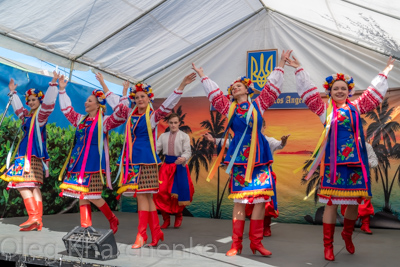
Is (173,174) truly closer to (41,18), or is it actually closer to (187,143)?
(187,143)

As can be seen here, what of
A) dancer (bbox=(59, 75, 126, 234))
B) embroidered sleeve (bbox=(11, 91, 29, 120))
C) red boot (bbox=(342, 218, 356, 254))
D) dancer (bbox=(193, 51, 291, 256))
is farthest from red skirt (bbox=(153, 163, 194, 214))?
red boot (bbox=(342, 218, 356, 254))

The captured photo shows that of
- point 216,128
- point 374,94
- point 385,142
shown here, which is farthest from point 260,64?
Result: point 374,94

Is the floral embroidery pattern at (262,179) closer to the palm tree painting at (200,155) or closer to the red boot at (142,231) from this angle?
the red boot at (142,231)

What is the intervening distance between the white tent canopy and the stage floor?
208 centimetres

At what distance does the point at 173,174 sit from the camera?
5.37 m

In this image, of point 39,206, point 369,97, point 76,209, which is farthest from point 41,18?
point 369,97

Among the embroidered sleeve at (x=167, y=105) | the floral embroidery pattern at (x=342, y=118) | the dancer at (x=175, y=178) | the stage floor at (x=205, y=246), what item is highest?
the embroidered sleeve at (x=167, y=105)

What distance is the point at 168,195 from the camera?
5.44 m

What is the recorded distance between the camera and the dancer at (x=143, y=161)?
12.2 feet

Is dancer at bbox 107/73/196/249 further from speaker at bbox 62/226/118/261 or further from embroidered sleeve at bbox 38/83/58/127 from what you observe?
embroidered sleeve at bbox 38/83/58/127

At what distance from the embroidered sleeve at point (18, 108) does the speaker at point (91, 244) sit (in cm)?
209

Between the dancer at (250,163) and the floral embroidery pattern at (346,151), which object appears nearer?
the floral embroidery pattern at (346,151)

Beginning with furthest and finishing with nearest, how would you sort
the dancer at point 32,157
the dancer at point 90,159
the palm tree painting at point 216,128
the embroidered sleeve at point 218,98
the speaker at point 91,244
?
the palm tree painting at point 216,128 → the dancer at point 32,157 → the dancer at point 90,159 → the embroidered sleeve at point 218,98 → the speaker at point 91,244

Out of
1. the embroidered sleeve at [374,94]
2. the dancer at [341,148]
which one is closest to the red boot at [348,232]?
the dancer at [341,148]
